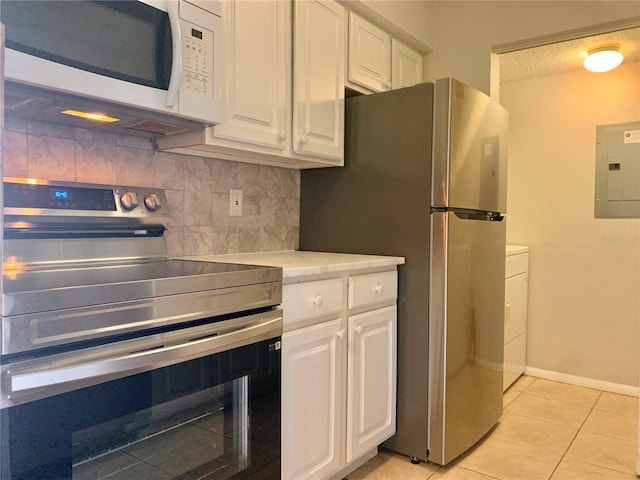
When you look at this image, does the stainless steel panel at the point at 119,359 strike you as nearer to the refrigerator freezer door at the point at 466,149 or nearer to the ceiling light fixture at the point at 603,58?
the refrigerator freezer door at the point at 466,149

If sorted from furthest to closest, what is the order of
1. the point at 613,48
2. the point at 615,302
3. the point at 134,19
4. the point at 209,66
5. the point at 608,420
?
the point at 615,302 → the point at 613,48 → the point at 608,420 → the point at 209,66 → the point at 134,19

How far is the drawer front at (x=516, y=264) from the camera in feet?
9.93

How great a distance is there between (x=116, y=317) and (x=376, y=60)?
75.6 inches

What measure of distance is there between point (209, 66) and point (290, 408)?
116cm

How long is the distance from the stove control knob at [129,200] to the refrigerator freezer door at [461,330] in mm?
1175

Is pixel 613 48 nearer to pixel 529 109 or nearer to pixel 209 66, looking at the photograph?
pixel 529 109

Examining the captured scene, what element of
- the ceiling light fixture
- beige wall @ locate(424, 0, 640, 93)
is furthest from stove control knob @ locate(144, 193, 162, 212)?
the ceiling light fixture

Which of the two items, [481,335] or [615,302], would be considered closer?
[481,335]

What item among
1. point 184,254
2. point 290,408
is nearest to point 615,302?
point 290,408

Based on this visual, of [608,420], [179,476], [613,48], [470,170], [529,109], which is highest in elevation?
[613,48]

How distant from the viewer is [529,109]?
11.4 ft

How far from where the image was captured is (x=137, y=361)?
3.76 feet

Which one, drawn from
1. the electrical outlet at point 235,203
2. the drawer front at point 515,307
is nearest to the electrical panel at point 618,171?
the drawer front at point 515,307

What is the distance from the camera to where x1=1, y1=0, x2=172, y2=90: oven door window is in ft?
3.81
